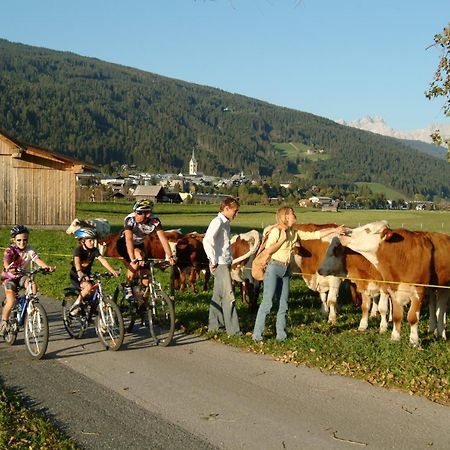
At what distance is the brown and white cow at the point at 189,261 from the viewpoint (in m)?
16.0

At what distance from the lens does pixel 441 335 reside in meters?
10.3

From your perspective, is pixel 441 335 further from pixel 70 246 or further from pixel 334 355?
pixel 70 246

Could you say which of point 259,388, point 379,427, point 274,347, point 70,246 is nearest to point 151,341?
point 274,347

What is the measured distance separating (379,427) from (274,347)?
10.5 feet

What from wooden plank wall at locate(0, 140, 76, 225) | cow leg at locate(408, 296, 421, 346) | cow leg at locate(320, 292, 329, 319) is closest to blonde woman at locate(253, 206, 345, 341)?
cow leg at locate(408, 296, 421, 346)

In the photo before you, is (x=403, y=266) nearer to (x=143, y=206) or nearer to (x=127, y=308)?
(x=143, y=206)

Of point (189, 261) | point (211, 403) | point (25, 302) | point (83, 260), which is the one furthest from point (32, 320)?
point (189, 261)

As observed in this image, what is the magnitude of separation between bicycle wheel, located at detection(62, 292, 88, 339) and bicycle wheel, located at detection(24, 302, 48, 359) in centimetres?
94

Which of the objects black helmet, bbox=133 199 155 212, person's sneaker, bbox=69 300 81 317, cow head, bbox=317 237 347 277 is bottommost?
person's sneaker, bbox=69 300 81 317

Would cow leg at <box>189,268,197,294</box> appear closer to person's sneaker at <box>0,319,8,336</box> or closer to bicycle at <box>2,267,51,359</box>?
person's sneaker at <box>0,319,8,336</box>

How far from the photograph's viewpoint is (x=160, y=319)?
968 centimetres

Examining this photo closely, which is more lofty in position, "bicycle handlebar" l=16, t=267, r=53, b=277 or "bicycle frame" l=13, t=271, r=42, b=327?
"bicycle handlebar" l=16, t=267, r=53, b=277

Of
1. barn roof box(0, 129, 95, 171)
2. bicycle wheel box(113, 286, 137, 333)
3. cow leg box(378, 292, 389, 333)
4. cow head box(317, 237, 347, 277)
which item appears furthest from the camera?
barn roof box(0, 129, 95, 171)

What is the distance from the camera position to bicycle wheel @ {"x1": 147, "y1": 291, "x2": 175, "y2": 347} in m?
9.50
